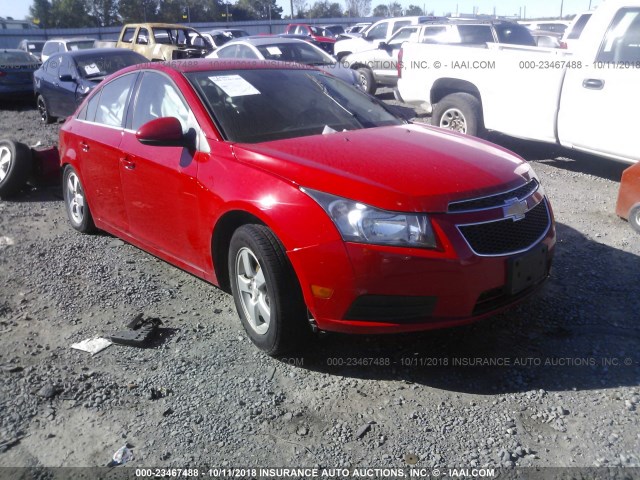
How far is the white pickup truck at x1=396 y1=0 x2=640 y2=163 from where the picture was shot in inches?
239

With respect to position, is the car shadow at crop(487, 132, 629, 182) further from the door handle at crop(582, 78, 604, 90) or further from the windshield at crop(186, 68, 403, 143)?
the windshield at crop(186, 68, 403, 143)

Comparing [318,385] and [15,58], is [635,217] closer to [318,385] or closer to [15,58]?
[318,385]

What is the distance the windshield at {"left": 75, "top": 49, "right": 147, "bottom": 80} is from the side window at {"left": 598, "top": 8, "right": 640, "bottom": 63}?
806 centimetres

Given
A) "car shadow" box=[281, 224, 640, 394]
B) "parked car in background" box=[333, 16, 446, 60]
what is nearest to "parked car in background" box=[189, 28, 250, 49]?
"parked car in background" box=[333, 16, 446, 60]

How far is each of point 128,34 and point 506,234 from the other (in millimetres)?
17047

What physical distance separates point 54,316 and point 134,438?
166cm

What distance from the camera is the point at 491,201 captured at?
10.6ft

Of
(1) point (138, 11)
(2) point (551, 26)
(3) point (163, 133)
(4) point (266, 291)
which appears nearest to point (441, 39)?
(3) point (163, 133)

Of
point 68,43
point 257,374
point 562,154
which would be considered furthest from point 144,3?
point 257,374

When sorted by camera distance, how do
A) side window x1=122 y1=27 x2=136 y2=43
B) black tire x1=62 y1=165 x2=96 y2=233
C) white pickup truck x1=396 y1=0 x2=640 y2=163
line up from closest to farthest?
1. black tire x1=62 y1=165 x2=96 y2=233
2. white pickup truck x1=396 y1=0 x2=640 y2=163
3. side window x1=122 y1=27 x2=136 y2=43

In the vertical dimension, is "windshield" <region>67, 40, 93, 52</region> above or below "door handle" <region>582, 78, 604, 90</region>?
above

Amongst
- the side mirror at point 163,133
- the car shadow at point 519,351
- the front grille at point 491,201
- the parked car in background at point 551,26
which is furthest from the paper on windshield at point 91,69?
the parked car in background at point 551,26

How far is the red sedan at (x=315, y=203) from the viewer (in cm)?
300

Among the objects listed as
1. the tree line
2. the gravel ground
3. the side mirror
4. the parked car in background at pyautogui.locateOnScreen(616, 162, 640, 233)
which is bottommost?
the gravel ground
